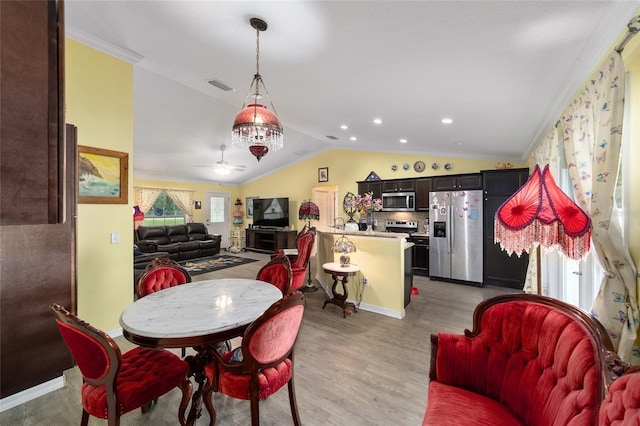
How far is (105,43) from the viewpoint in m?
2.73

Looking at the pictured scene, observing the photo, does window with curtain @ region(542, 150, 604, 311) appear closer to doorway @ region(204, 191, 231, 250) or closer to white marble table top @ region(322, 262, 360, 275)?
white marble table top @ region(322, 262, 360, 275)

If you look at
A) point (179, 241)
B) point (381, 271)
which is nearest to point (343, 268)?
point (381, 271)

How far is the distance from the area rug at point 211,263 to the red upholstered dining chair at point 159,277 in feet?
12.0

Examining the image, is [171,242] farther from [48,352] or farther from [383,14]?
[383,14]

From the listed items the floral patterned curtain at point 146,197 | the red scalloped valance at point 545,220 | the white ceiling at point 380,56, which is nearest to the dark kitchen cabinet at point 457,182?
the white ceiling at point 380,56

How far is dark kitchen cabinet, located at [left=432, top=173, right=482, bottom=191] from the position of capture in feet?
16.3

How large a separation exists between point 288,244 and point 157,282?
229 inches

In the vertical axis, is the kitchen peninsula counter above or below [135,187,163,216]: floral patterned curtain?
below

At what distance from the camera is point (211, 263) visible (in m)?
6.87

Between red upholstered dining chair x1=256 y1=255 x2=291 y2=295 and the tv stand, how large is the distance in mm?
5337

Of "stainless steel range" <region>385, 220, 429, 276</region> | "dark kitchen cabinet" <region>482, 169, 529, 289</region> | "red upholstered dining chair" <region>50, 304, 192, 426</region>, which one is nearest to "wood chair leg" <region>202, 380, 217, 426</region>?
"red upholstered dining chair" <region>50, 304, 192, 426</region>

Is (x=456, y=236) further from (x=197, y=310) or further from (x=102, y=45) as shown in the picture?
(x=102, y=45)

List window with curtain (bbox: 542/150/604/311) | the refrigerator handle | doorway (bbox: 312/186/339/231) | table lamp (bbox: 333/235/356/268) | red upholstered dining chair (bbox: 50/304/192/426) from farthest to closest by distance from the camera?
doorway (bbox: 312/186/339/231) < the refrigerator handle < table lamp (bbox: 333/235/356/268) < window with curtain (bbox: 542/150/604/311) < red upholstered dining chair (bbox: 50/304/192/426)

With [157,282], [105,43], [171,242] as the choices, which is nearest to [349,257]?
[157,282]
